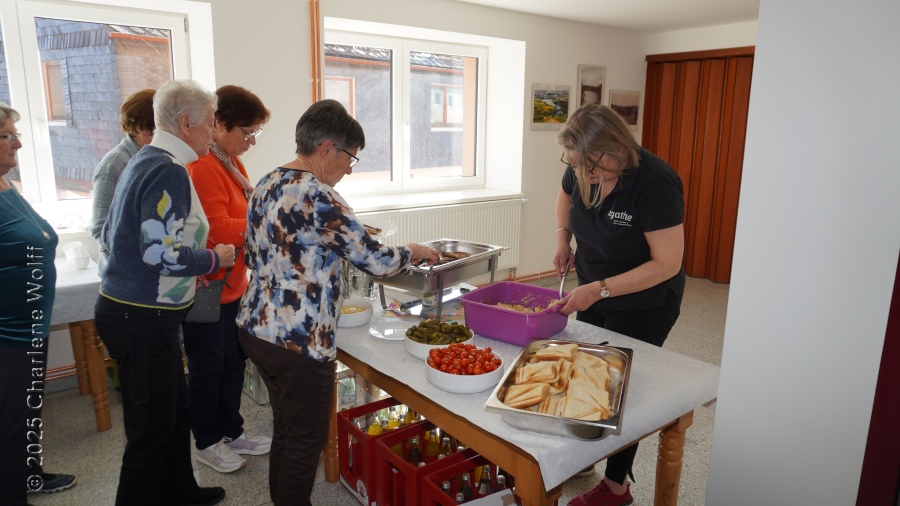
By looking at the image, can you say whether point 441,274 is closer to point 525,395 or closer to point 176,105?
point 525,395

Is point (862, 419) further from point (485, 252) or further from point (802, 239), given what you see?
point (485, 252)

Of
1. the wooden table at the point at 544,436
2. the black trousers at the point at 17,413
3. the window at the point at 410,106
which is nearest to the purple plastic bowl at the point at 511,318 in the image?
the wooden table at the point at 544,436

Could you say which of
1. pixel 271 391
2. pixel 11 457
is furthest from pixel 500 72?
pixel 11 457

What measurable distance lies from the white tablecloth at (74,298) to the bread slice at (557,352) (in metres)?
1.96

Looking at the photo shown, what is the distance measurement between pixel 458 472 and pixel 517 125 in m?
3.83

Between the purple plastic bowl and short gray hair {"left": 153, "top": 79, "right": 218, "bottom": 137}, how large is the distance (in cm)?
100

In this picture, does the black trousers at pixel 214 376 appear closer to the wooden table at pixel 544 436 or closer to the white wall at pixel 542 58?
the wooden table at pixel 544 436

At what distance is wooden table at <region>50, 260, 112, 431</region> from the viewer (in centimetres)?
254

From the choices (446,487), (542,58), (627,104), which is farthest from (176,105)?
(627,104)

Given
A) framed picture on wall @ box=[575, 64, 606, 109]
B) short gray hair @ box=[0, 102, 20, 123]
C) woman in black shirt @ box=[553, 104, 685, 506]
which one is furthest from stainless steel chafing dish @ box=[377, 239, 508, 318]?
framed picture on wall @ box=[575, 64, 606, 109]

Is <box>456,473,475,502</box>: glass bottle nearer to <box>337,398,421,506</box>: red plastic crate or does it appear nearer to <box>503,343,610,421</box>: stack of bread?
<box>337,398,421,506</box>: red plastic crate

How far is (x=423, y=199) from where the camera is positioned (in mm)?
4801

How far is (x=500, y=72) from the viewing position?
5.19 metres

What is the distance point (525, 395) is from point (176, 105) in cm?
130
